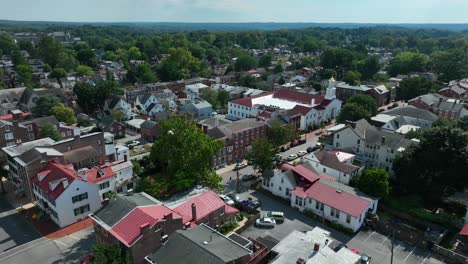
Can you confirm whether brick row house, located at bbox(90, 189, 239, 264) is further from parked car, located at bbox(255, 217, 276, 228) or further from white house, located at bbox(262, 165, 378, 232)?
white house, located at bbox(262, 165, 378, 232)

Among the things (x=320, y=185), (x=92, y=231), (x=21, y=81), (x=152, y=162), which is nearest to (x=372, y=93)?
(x=320, y=185)

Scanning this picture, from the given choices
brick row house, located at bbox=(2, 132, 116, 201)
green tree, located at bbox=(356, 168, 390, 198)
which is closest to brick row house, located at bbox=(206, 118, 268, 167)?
brick row house, located at bbox=(2, 132, 116, 201)

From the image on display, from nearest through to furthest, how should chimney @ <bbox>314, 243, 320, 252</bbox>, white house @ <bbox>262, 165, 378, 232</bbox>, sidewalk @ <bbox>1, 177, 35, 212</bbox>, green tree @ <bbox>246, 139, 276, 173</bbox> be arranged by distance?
chimney @ <bbox>314, 243, 320, 252</bbox> → white house @ <bbox>262, 165, 378, 232</bbox> → sidewalk @ <bbox>1, 177, 35, 212</bbox> → green tree @ <bbox>246, 139, 276, 173</bbox>

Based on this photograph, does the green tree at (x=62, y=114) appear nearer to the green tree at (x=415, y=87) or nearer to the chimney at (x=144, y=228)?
Answer: the chimney at (x=144, y=228)

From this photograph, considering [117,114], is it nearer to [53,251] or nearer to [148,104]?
[148,104]

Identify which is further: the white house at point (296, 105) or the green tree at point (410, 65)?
the green tree at point (410, 65)

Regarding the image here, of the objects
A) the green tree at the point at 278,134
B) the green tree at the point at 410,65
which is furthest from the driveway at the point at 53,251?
the green tree at the point at 410,65

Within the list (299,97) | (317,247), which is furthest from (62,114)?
(317,247)
